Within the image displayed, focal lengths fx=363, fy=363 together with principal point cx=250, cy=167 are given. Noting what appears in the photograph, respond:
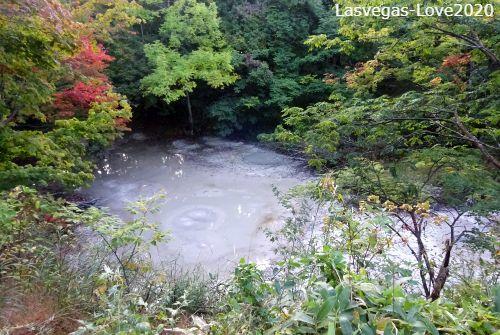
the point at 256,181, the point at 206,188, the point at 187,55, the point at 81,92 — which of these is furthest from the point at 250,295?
the point at 187,55

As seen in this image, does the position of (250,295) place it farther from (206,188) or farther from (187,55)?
(187,55)

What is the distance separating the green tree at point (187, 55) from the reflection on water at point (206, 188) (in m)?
2.04

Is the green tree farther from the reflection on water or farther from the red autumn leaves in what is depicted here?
the red autumn leaves

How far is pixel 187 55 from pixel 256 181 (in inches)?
188

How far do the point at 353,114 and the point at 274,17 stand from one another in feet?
30.9

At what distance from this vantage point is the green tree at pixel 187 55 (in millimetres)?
10742

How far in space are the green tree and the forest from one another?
2.5 inches

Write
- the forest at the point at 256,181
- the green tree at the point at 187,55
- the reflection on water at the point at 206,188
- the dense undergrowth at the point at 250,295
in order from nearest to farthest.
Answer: the dense undergrowth at the point at 250,295 → the forest at the point at 256,181 → the reflection on water at the point at 206,188 → the green tree at the point at 187,55

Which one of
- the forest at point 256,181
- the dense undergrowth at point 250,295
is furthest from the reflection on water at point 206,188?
the dense undergrowth at point 250,295

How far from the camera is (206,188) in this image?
9188 millimetres

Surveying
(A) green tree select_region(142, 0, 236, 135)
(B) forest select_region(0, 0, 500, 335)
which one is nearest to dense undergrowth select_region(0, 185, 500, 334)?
(B) forest select_region(0, 0, 500, 335)

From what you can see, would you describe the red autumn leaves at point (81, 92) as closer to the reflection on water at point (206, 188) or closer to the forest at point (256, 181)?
the forest at point (256, 181)

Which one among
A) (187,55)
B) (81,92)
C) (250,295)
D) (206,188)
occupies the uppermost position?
(187,55)

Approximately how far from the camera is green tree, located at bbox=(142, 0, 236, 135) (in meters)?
10.7
